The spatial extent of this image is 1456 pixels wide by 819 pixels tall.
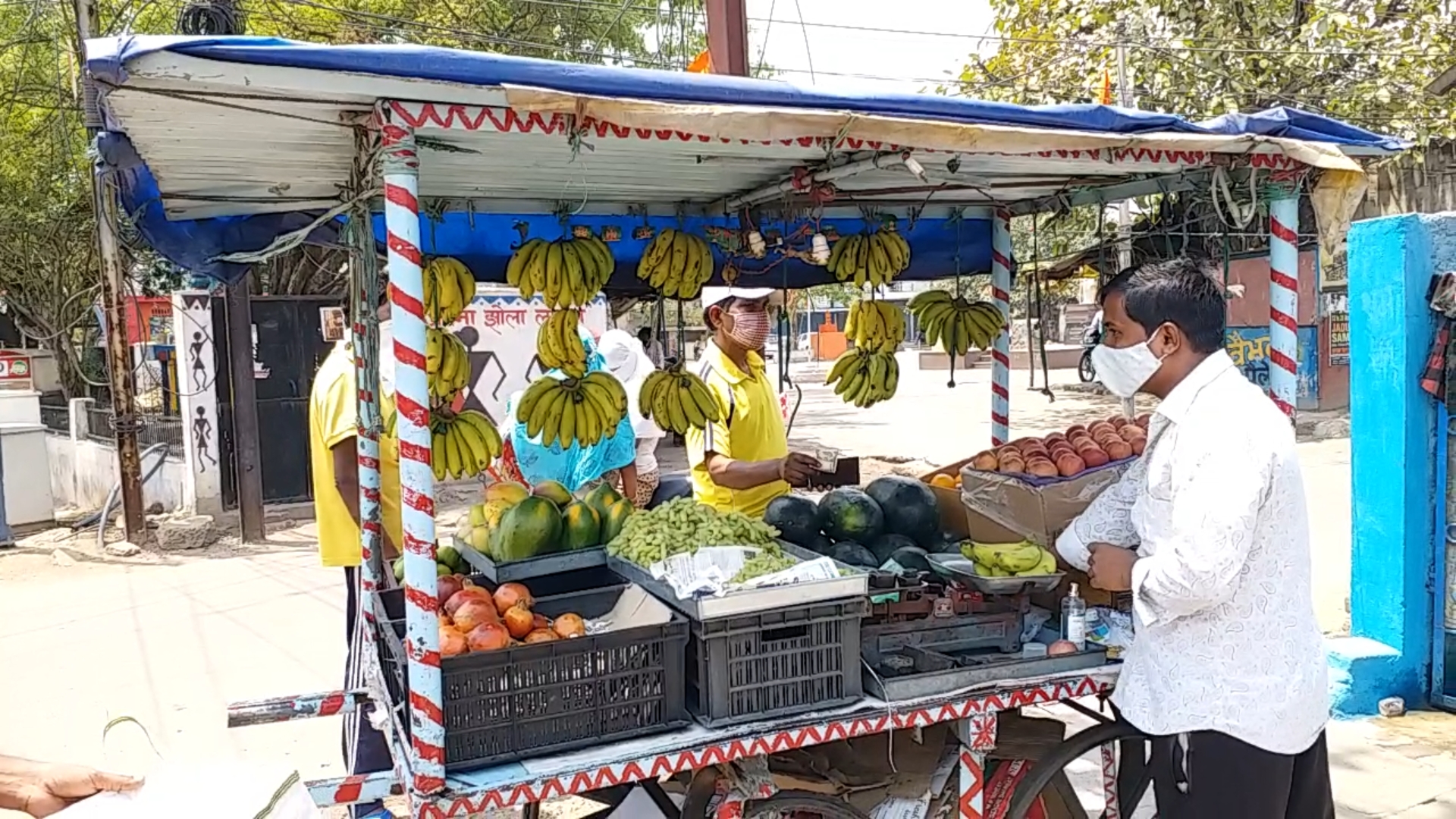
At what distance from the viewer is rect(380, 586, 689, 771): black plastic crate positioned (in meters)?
2.66

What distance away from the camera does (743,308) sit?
186 inches

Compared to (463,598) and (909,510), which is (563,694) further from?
(909,510)

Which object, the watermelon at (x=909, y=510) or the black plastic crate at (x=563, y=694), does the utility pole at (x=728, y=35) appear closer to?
the watermelon at (x=909, y=510)

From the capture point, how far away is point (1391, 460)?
516 centimetres

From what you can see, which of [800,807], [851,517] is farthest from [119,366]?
[800,807]

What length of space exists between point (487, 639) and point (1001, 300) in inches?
133

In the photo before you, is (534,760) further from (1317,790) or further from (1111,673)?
(1317,790)

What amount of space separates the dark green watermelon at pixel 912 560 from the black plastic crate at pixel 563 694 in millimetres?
975

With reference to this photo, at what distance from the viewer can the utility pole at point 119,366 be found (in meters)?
9.62

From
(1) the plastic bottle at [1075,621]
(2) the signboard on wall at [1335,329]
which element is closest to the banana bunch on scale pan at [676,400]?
(1) the plastic bottle at [1075,621]

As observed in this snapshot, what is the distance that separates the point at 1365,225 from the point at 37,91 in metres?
16.3

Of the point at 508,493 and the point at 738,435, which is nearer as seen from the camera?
the point at 508,493

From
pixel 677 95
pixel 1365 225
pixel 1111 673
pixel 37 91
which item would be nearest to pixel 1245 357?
pixel 1365 225

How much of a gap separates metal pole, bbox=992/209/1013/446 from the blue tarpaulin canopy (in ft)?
0.27
